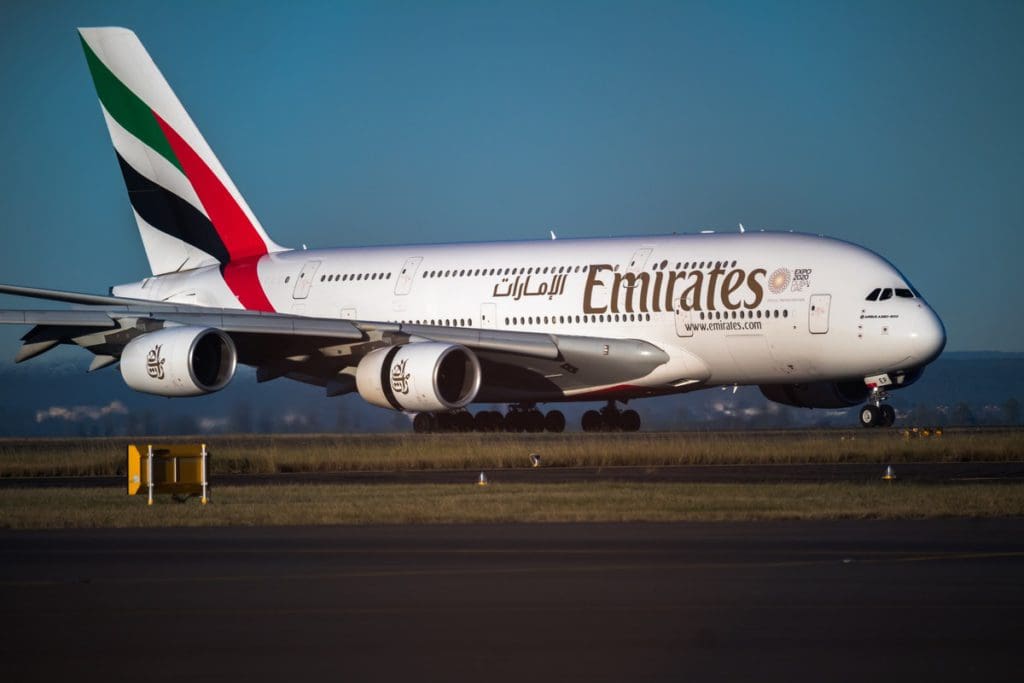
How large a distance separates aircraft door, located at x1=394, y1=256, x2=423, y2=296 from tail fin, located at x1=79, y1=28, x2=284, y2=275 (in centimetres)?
454

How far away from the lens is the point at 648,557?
12539 mm

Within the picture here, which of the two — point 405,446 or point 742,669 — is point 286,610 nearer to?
point 742,669

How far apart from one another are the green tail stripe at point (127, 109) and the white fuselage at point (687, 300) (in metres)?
5.46

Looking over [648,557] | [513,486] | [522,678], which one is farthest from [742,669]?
[513,486]

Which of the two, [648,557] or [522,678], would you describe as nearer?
[522,678]

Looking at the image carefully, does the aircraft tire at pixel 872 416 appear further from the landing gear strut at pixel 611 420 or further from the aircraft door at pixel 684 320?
the landing gear strut at pixel 611 420

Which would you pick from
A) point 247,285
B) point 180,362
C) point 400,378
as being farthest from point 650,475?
point 247,285

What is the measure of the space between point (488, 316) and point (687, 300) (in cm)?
480

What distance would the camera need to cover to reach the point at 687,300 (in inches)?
1265

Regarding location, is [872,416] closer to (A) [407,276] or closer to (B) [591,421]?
(B) [591,421]

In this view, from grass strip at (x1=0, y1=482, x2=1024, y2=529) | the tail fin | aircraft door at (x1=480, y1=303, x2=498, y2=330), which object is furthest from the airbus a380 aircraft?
grass strip at (x1=0, y1=482, x2=1024, y2=529)

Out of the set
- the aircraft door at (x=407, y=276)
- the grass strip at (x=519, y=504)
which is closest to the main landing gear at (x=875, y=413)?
the aircraft door at (x=407, y=276)

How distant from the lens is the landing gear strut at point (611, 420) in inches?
1437

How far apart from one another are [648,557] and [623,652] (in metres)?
4.19
